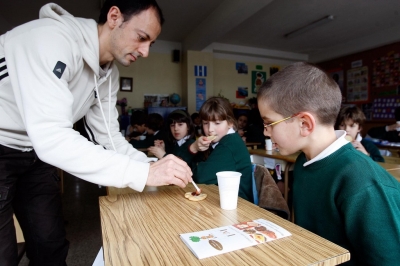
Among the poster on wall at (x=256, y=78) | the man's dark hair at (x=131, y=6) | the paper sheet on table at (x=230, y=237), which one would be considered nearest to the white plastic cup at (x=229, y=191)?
the paper sheet on table at (x=230, y=237)

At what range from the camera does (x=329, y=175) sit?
2.79ft

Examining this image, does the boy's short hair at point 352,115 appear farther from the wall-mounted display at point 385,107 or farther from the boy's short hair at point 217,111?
the wall-mounted display at point 385,107

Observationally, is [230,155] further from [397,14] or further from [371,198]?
[397,14]

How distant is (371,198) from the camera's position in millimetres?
712

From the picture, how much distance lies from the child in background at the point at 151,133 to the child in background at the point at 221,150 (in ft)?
6.45

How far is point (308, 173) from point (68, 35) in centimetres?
98

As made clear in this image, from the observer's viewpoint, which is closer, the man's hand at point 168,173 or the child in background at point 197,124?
the man's hand at point 168,173

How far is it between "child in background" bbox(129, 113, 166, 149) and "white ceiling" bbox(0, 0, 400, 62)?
6.50 ft

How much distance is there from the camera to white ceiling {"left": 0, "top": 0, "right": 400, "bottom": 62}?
14.8ft

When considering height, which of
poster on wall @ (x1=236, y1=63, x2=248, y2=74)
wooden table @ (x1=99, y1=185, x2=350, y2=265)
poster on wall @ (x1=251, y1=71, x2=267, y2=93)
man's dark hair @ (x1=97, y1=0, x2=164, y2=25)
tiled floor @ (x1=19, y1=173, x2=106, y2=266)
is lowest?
tiled floor @ (x1=19, y1=173, x2=106, y2=266)

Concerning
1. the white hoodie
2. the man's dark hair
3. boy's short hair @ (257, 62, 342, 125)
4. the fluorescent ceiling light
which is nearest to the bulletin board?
the fluorescent ceiling light

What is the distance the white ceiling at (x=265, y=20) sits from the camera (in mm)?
4508

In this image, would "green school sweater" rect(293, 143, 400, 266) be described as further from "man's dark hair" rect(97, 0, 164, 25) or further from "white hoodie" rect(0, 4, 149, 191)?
"man's dark hair" rect(97, 0, 164, 25)

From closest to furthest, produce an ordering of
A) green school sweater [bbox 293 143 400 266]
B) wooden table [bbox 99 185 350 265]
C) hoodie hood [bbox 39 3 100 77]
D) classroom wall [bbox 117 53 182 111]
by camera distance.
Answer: wooden table [bbox 99 185 350 265]
green school sweater [bbox 293 143 400 266]
hoodie hood [bbox 39 3 100 77]
classroom wall [bbox 117 53 182 111]
